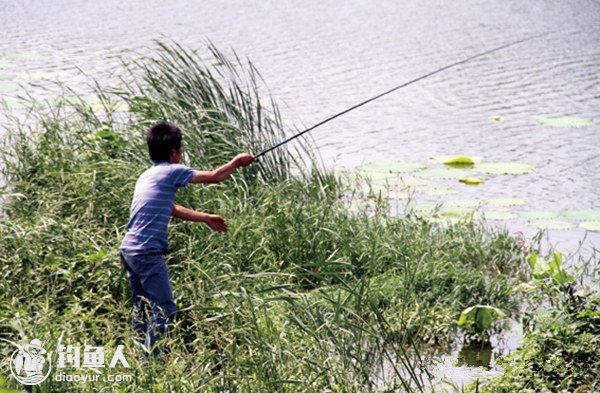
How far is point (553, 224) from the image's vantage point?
256 inches

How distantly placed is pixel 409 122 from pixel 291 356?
19.6 ft

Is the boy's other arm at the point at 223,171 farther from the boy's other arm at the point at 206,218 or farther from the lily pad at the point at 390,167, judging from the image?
the lily pad at the point at 390,167

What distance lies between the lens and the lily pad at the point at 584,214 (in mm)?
6617

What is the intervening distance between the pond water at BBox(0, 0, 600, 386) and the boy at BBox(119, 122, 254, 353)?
84.5 inches

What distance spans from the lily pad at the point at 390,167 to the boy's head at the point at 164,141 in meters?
3.17

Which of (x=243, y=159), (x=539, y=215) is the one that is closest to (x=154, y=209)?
(x=243, y=159)

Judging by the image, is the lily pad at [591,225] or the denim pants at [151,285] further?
the lily pad at [591,225]

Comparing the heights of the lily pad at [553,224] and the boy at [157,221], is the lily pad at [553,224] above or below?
below

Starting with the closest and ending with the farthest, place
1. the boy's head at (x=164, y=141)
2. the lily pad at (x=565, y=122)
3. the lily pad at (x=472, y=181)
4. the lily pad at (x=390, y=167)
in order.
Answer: the boy's head at (x=164, y=141) < the lily pad at (x=472, y=181) < the lily pad at (x=390, y=167) < the lily pad at (x=565, y=122)

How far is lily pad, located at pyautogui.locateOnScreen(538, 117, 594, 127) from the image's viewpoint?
9153 mm
